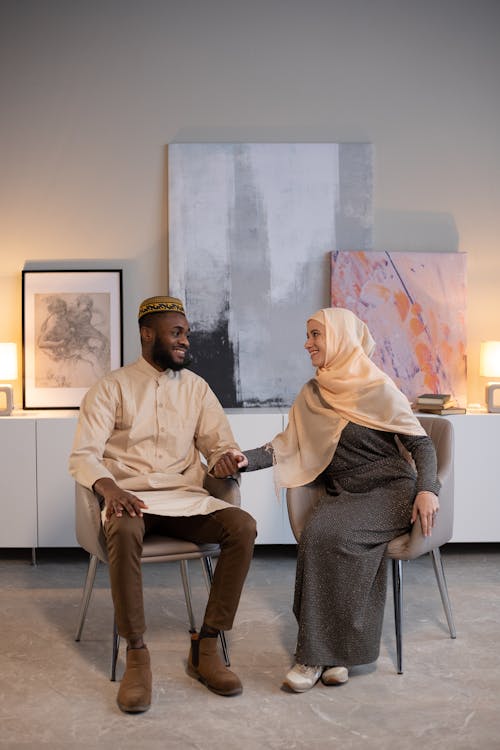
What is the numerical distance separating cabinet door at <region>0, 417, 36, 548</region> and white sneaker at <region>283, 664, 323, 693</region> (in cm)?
209

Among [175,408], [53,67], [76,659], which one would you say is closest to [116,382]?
[175,408]

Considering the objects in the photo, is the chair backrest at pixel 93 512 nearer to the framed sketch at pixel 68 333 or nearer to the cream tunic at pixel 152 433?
the cream tunic at pixel 152 433

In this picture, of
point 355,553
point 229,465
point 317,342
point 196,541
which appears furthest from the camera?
point 317,342

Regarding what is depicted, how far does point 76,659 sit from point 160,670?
1.17 ft

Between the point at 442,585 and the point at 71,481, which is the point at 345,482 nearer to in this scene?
the point at 442,585

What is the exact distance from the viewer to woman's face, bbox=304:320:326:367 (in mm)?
3482

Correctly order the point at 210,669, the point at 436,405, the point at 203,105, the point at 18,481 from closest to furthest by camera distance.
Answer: the point at 210,669
the point at 18,481
the point at 436,405
the point at 203,105

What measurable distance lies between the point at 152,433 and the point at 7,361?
1681mm

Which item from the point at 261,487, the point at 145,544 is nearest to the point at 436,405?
the point at 261,487

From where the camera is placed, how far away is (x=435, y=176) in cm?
511

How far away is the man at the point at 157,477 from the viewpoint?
3002mm

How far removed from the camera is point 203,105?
5.03m

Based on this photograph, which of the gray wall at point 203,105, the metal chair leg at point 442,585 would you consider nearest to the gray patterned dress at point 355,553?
the metal chair leg at point 442,585

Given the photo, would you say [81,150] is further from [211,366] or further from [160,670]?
[160,670]
